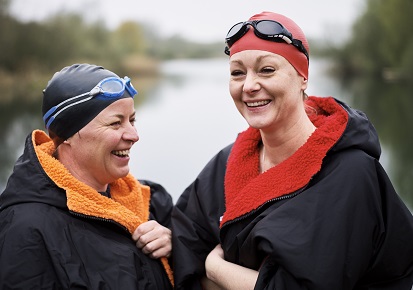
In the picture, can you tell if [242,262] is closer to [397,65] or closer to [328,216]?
[328,216]

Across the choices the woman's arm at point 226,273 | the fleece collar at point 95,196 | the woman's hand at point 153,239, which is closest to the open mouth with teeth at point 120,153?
the fleece collar at point 95,196

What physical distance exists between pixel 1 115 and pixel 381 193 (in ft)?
73.0

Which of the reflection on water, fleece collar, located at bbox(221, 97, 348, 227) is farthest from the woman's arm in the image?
the reflection on water

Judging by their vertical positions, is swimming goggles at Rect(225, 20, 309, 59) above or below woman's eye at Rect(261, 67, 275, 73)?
above

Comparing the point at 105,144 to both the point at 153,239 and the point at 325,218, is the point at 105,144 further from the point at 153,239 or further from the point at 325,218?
the point at 325,218

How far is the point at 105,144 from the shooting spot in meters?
2.98

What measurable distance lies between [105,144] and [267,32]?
1.00 metres

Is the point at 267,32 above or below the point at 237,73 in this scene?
above

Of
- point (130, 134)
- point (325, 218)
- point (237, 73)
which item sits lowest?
point (325, 218)

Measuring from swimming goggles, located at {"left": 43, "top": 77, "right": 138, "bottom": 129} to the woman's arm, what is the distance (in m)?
1.00

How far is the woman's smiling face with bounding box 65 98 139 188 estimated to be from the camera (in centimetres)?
296

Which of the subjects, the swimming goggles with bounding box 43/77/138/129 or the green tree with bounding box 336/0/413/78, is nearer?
the swimming goggles with bounding box 43/77/138/129

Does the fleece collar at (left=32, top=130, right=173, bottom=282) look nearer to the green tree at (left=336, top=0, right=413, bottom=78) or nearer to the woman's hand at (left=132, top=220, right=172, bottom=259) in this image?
the woman's hand at (left=132, top=220, right=172, bottom=259)

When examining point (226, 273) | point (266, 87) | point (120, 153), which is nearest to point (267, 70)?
point (266, 87)
